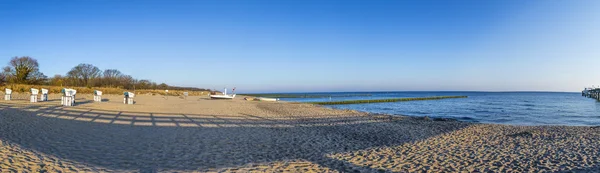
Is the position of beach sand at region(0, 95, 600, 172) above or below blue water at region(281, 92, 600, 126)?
above

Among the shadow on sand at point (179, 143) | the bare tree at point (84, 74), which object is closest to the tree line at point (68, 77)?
the bare tree at point (84, 74)

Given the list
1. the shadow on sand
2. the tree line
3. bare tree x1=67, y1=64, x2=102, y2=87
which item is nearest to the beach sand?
the shadow on sand

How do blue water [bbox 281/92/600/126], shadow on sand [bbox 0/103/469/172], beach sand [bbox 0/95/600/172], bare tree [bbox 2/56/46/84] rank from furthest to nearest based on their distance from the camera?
bare tree [bbox 2/56/46/84], blue water [bbox 281/92/600/126], shadow on sand [bbox 0/103/469/172], beach sand [bbox 0/95/600/172]

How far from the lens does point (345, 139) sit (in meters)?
10.2

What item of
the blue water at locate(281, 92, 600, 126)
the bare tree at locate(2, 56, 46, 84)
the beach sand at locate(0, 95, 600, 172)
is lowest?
the blue water at locate(281, 92, 600, 126)

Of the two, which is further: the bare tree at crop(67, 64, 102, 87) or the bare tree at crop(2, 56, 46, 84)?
the bare tree at crop(67, 64, 102, 87)

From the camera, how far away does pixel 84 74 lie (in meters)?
68.2

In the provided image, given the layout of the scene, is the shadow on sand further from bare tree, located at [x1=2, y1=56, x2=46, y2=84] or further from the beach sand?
bare tree, located at [x1=2, y1=56, x2=46, y2=84]

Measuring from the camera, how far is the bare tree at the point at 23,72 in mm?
48778

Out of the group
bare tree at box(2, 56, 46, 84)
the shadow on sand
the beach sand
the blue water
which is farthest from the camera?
bare tree at box(2, 56, 46, 84)

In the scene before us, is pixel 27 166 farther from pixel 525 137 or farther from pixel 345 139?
pixel 525 137

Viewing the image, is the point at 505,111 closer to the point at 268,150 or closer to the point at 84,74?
the point at 268,150

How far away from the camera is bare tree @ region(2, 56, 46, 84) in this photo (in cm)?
4878

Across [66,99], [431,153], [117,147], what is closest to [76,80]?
[66,99]
